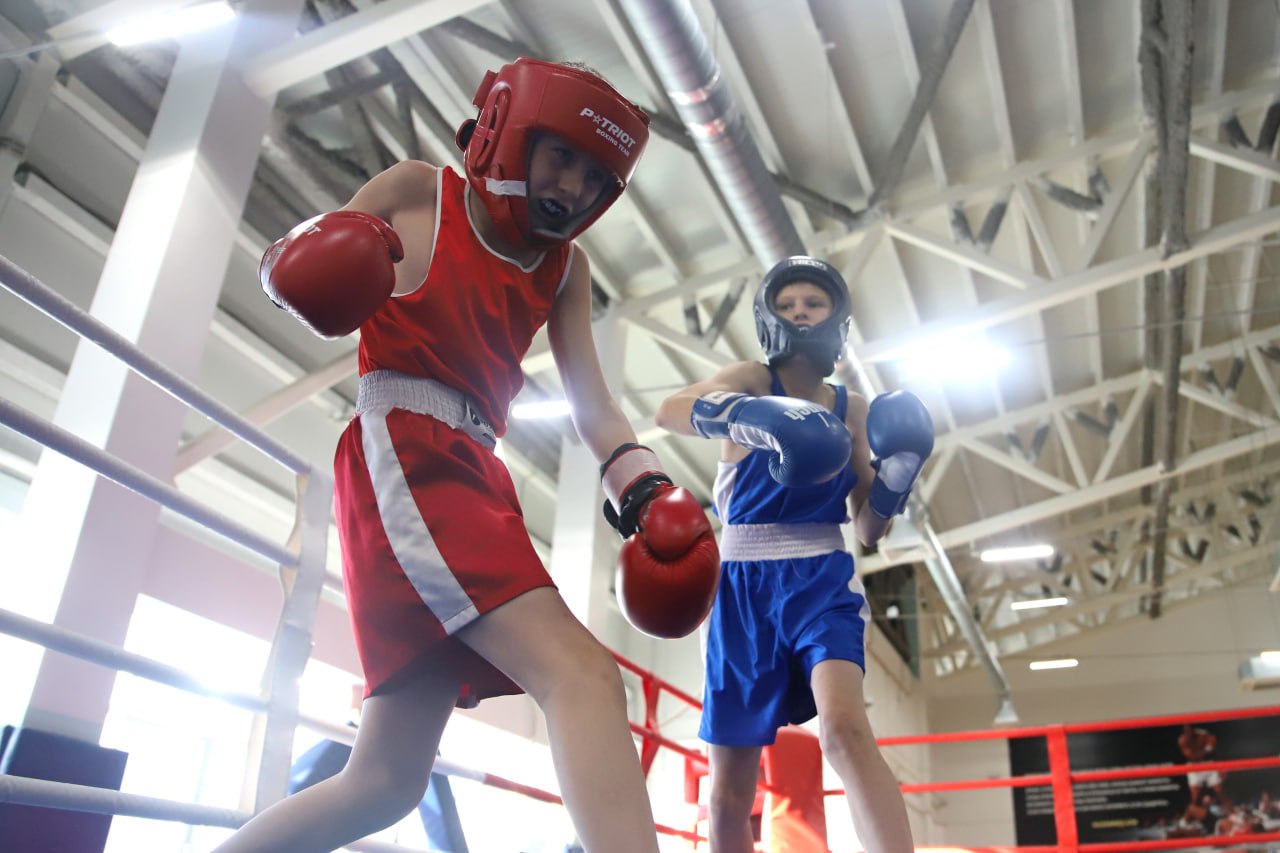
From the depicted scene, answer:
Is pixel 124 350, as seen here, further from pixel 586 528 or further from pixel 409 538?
pixel 586 528

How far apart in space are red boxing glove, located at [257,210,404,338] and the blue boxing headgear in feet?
3.32

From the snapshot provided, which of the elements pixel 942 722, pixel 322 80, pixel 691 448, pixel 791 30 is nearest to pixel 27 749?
pixel 322 80

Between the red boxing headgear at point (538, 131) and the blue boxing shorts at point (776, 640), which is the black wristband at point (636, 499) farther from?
the blue boxing shorts at point (776, 640)

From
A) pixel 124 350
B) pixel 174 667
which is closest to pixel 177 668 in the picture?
pixel 174 667

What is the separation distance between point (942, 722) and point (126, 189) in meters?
13.1

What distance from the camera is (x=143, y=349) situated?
3.21 meters

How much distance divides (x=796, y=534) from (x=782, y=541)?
28 mm

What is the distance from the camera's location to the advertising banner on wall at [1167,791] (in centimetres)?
998

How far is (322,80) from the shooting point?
5.54m

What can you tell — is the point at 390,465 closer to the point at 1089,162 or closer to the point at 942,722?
the point at 1089,162

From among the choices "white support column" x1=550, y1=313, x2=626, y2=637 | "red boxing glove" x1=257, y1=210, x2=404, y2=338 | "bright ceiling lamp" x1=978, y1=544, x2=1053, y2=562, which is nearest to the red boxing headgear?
"red boxing glove" x1=257, y1=210, x2=404, y2=338

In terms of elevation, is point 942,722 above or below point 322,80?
below

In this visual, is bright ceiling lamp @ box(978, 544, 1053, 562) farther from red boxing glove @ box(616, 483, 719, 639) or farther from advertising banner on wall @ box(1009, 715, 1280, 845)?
red boxing glove @ box(616, 483, 719, 639)

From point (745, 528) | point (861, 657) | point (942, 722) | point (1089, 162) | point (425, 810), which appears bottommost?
point (425, 810)
